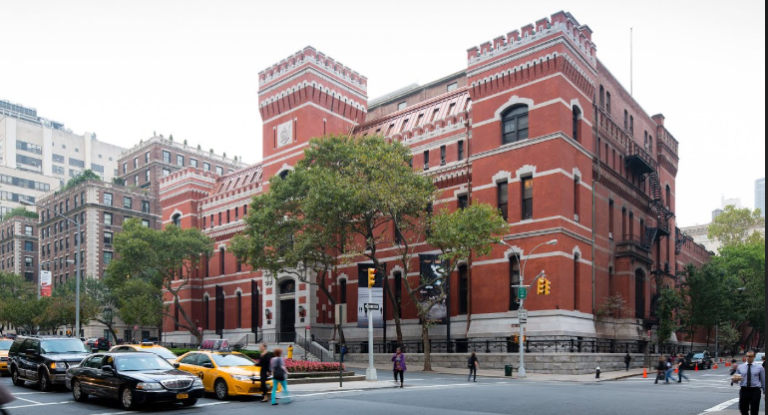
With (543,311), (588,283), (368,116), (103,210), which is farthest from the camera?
(103,210)

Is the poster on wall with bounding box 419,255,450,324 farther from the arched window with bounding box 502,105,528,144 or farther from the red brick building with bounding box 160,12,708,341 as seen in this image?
the arched window with bounding box 502,105,528,144

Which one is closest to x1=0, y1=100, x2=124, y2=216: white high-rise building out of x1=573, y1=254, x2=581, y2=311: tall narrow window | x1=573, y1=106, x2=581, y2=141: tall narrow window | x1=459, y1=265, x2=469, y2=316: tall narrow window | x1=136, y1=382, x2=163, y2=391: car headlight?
x1=459, y1=265, x2=469, y2=316: tall narrow window

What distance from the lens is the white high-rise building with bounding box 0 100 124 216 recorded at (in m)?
124

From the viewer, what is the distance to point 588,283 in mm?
43000

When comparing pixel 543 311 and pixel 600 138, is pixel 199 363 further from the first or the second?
pixel 600 138

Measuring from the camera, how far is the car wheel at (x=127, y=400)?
17578 millimetres

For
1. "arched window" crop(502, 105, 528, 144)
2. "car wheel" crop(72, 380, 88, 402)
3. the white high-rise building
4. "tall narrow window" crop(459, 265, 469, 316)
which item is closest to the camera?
"car wheel" crop(72, 380, 88, 402)

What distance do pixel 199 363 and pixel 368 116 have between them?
44237 millimetres

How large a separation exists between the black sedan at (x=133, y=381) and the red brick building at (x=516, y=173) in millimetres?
25853

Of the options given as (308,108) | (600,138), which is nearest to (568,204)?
(600,138)

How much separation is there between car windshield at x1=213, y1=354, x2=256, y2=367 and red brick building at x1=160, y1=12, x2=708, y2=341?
873 inches

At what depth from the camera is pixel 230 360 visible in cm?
2212

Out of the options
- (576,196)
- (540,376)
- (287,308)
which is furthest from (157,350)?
(287,308)

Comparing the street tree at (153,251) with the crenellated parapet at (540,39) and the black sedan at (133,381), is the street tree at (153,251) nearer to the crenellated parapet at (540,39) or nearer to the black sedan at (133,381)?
the crenellated parapet at (540,39)
